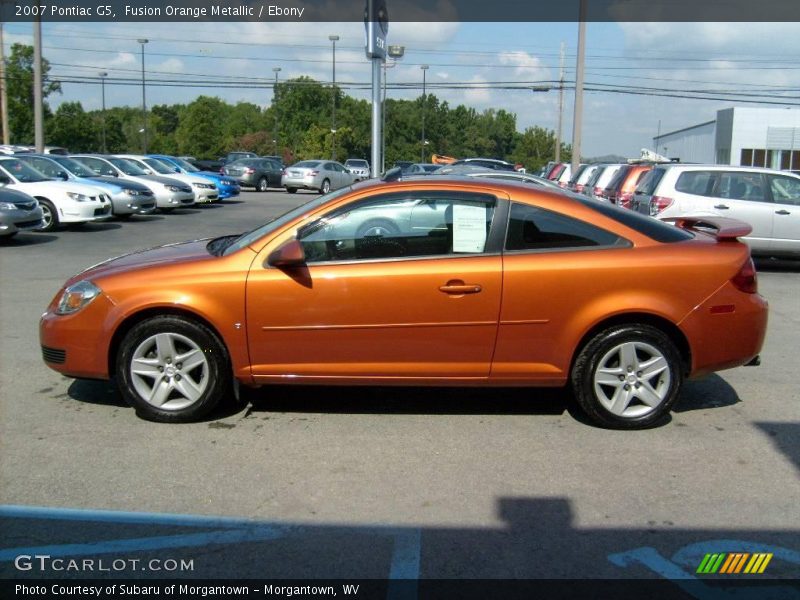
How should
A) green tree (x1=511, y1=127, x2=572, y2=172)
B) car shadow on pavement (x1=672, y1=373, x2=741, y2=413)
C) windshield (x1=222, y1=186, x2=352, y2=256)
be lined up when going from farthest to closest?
green tree (x1=511, y1=127, x2=572, y2=172)
car shadow on pavement (x1=672, y1=373, x2=741, y2=413)
windshield (x1=222, y1=186, x2=352, y2=256)

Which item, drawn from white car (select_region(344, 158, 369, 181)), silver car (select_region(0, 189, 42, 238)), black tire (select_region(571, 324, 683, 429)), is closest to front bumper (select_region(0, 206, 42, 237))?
silver car (select_region(0, 189, 42, 238))

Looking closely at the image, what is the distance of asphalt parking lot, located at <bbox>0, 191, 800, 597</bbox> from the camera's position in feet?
11.6

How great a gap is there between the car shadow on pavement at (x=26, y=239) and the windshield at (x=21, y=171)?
1270 mm

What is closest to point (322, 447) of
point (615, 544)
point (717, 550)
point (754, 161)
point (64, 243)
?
point (615, 544)

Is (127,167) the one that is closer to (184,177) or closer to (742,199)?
(184,177)

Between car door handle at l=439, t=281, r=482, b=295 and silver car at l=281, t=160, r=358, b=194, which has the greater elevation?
silver car at l=281, t=160, r=358, b=194

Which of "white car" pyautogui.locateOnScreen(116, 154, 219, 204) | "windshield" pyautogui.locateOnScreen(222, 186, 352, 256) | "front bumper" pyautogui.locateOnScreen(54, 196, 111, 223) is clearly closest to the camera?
"windshield" pyautogui.locateOnScreen(222, 186, 352, 256)

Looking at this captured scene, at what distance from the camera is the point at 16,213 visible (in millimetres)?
14148

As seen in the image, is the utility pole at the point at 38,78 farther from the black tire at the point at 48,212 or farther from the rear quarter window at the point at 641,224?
the rear quarter window at the point at 641,224

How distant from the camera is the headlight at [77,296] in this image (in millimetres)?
5152

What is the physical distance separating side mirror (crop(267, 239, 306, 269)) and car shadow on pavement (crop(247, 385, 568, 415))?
1.12 m

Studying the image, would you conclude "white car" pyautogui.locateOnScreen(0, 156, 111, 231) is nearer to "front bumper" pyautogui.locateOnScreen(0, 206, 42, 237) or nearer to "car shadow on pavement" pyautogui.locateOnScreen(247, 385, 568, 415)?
"front bumper" pyautogui.locateOnScreen(0, 206, 42, 237)

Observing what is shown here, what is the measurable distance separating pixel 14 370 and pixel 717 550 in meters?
5.41

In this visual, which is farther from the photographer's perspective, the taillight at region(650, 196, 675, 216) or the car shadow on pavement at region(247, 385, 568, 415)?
the taillight at region(650, 196, 675, 216)
